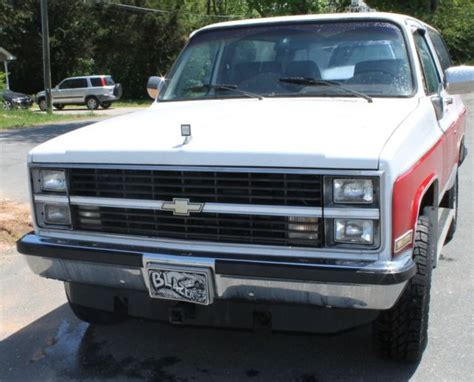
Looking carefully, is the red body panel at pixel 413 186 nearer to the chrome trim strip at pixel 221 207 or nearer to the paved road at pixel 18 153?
the chrome trim strip at pixel 221 207

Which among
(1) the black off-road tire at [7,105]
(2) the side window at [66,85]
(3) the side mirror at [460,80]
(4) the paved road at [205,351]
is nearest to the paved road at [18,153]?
(4) the paved road at [205,351]

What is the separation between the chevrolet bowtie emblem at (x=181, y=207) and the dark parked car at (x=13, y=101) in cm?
2661

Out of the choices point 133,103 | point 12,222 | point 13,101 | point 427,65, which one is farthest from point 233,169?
point 133,103

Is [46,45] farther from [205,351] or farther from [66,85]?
[205,351]

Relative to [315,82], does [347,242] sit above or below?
below

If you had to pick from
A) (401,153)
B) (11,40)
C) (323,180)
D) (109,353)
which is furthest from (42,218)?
(11,40)

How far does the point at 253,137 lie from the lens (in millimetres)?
2902

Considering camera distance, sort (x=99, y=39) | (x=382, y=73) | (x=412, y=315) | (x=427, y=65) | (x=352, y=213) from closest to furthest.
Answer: (x=352, y=213) → (x=412, y=315) → (x=382, y=73) → (x=427, y=65) → (x=99, y=39)

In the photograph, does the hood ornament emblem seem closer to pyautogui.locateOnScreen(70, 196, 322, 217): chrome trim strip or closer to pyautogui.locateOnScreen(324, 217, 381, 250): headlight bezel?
pyautogui.locateOnScreen(70, 196, 322, 217): chrome trim strip

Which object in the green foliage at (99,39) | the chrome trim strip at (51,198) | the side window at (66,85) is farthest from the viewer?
the green foliage at (99,39)

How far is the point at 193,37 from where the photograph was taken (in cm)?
483

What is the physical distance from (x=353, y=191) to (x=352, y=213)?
0.33 feet

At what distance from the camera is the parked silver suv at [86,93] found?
3053 cm

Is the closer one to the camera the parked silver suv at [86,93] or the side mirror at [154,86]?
the side mirror at [154,86]
